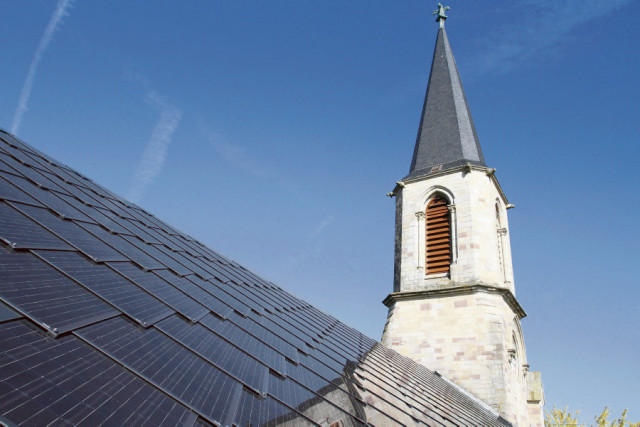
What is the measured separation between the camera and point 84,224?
5.00 metres

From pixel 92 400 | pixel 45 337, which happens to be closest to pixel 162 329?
pixel 45 337

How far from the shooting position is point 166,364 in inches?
112

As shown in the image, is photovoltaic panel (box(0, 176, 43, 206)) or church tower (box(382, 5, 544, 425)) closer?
photovoltaic panel (box(0, 176, 43, 206))

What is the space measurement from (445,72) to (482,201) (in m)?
9.70

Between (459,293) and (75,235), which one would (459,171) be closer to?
(459,293)

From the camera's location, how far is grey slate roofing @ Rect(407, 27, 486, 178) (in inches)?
750

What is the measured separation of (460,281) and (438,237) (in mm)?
2064

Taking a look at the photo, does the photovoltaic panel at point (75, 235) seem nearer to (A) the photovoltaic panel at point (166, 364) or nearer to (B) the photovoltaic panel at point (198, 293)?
(B) the photovoltaic panel at point (198, 293)

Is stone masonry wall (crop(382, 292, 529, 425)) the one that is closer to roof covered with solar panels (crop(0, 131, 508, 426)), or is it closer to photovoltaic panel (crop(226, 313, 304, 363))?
roof covered with solar panels (crop(0, 131, 508, 426))

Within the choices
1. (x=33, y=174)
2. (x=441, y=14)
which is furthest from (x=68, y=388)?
(x=441, y=14)

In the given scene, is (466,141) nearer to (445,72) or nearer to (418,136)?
(418,136)

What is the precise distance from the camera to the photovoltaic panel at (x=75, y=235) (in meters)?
4.05

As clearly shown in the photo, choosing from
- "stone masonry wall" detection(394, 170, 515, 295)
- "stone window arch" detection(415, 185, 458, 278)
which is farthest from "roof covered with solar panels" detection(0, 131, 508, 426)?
"stone window arch" detection(415, 185, 458, 278)

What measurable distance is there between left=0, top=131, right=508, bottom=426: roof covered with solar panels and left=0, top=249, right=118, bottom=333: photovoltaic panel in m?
0.01
